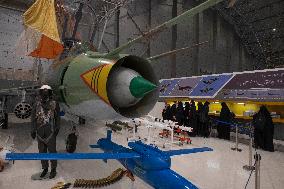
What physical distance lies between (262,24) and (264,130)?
18.2 meters

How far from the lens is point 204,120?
415 inches

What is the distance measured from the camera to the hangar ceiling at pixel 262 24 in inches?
874

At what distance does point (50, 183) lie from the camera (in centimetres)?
453

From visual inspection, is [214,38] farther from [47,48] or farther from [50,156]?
[50,156]

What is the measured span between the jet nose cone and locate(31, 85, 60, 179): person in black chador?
2.00 metres

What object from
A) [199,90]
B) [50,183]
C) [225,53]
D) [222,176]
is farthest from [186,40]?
[50,183]

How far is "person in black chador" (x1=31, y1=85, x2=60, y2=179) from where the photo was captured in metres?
4.81

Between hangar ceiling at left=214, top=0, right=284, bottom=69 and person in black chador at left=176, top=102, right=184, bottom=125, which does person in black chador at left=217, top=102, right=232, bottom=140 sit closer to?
person in black chador at left=176, top=102, right=184, bottom=125

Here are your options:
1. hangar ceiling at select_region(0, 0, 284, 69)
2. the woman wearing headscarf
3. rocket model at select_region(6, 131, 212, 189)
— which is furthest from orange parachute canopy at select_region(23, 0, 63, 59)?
hangar ceiling at select_region(0, 0, 284, 69)

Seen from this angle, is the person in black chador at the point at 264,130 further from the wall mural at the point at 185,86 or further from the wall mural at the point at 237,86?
the wall mural at the point at 185,86

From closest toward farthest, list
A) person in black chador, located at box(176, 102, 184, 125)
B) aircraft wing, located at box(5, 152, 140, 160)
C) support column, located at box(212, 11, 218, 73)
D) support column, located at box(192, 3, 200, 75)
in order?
aircraft wing, located at box(5, 152, 140, 160)
person in black chador, located at box(176, 102, 184, 125)
support column, located at box(192, 3, 200, 75)
support column, located at box(212, 11, 218, 73)

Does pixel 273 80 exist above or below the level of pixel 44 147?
above

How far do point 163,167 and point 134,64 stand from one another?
176 cm

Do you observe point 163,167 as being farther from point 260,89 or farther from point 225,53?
point 225,53
